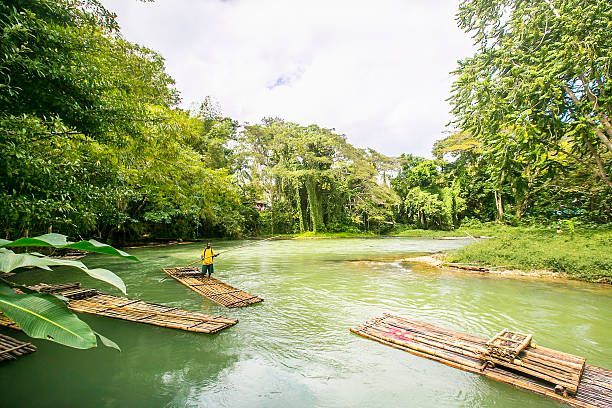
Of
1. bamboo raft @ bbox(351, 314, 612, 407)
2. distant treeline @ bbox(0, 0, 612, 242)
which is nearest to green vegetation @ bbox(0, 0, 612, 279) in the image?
distant treeline @ bbox(0, 0, 612, 242)

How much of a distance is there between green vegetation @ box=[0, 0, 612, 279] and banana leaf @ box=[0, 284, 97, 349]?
3.74 metres

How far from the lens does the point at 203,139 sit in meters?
29.0

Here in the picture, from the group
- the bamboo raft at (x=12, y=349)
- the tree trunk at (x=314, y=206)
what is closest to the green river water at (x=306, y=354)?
the bamboo raft at (x=12, y=349)

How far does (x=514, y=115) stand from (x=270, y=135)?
2535cm

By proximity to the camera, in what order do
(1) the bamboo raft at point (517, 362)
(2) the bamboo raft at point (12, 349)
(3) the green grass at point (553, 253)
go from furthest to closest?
(3) the green grass at point (553, 253), (2) the bamboo raft at point (12, 349), (1) the bamboo raft at point (517, 362)

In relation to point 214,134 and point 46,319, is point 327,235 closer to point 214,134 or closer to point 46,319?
point 214,134

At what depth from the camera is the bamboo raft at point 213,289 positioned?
8.20m

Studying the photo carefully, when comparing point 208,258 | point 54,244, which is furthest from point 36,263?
point 208,258

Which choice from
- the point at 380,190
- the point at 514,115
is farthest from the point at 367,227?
the point at 514,115

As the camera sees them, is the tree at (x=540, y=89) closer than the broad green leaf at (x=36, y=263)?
No

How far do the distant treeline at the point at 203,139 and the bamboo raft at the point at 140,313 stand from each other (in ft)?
5.64

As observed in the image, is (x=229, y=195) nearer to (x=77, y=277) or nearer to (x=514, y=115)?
(x=77, y=277)

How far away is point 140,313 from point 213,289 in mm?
2534

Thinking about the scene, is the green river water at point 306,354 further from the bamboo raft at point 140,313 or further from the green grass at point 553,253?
the green grass at point 553,253
